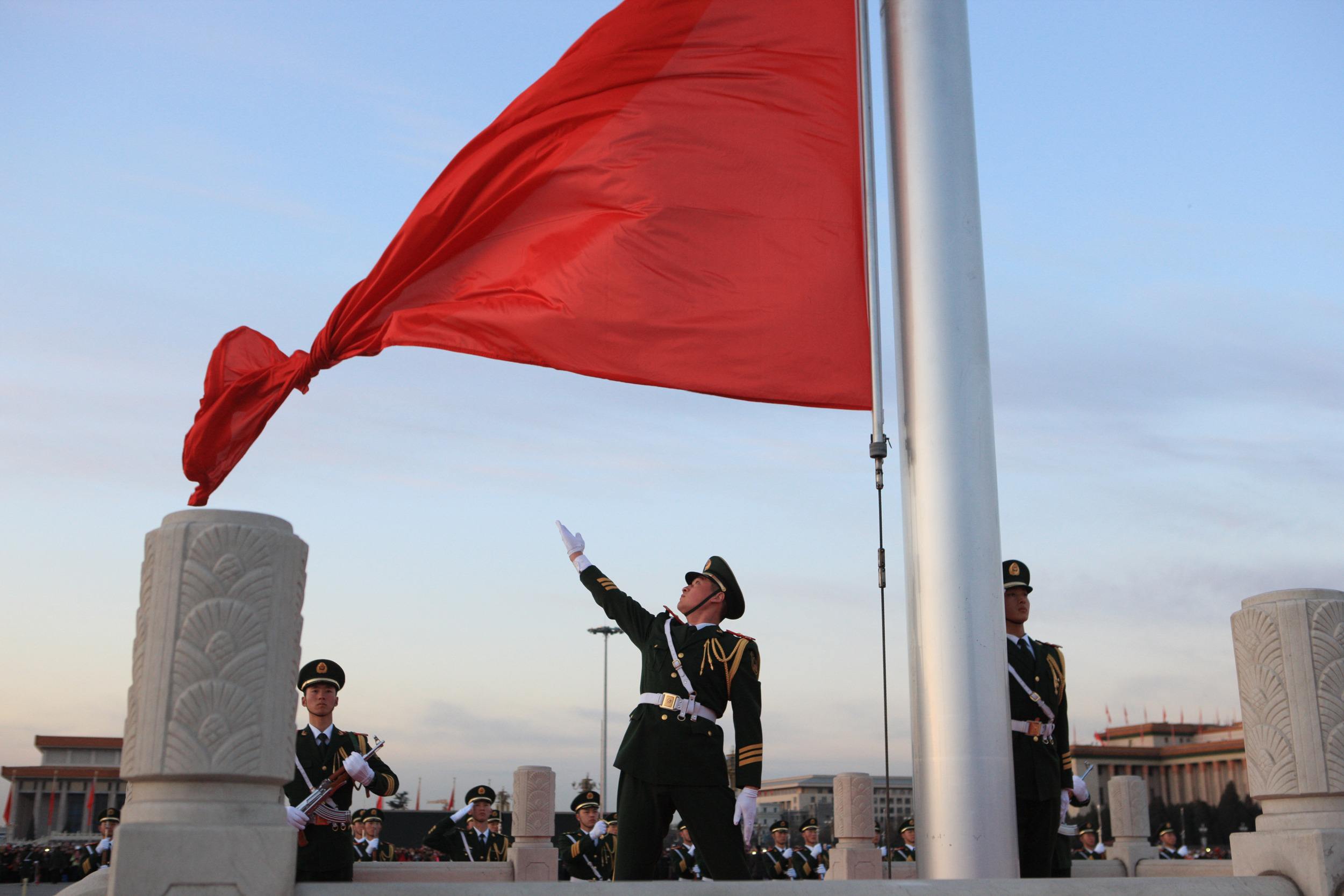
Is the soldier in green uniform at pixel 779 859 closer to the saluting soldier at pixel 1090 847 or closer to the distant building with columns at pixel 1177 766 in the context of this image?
the saluting soldier at pixel 1090 847

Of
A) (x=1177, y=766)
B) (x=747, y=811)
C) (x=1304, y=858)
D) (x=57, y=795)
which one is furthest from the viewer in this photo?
(x=1177, y=766)

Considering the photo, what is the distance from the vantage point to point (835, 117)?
307 inches

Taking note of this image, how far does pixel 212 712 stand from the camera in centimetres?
406

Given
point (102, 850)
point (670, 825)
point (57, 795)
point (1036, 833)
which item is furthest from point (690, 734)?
point (57, 795)

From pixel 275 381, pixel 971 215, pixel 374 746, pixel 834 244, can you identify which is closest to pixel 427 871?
pixel 374 746

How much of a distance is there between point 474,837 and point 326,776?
30.0ft

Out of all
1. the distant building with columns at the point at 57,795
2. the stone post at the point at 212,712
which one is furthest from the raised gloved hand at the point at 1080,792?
the distant building with columns at the point at 57,795

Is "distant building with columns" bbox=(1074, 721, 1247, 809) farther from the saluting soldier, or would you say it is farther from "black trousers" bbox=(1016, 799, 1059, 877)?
"black trousers" bbox=(1016, 799, 1059, 877)

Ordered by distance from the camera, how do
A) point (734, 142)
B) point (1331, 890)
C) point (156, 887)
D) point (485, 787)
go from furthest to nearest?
point (485, 787), point (734, 142), point (1331, 890), point (156, 887)

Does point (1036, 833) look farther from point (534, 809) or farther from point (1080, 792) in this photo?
point (534, 809)

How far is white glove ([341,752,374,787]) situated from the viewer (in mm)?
7039

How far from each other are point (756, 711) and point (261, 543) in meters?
2.89

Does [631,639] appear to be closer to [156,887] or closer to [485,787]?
[156,887]

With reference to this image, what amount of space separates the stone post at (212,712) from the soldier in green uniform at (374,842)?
45.0 ft
